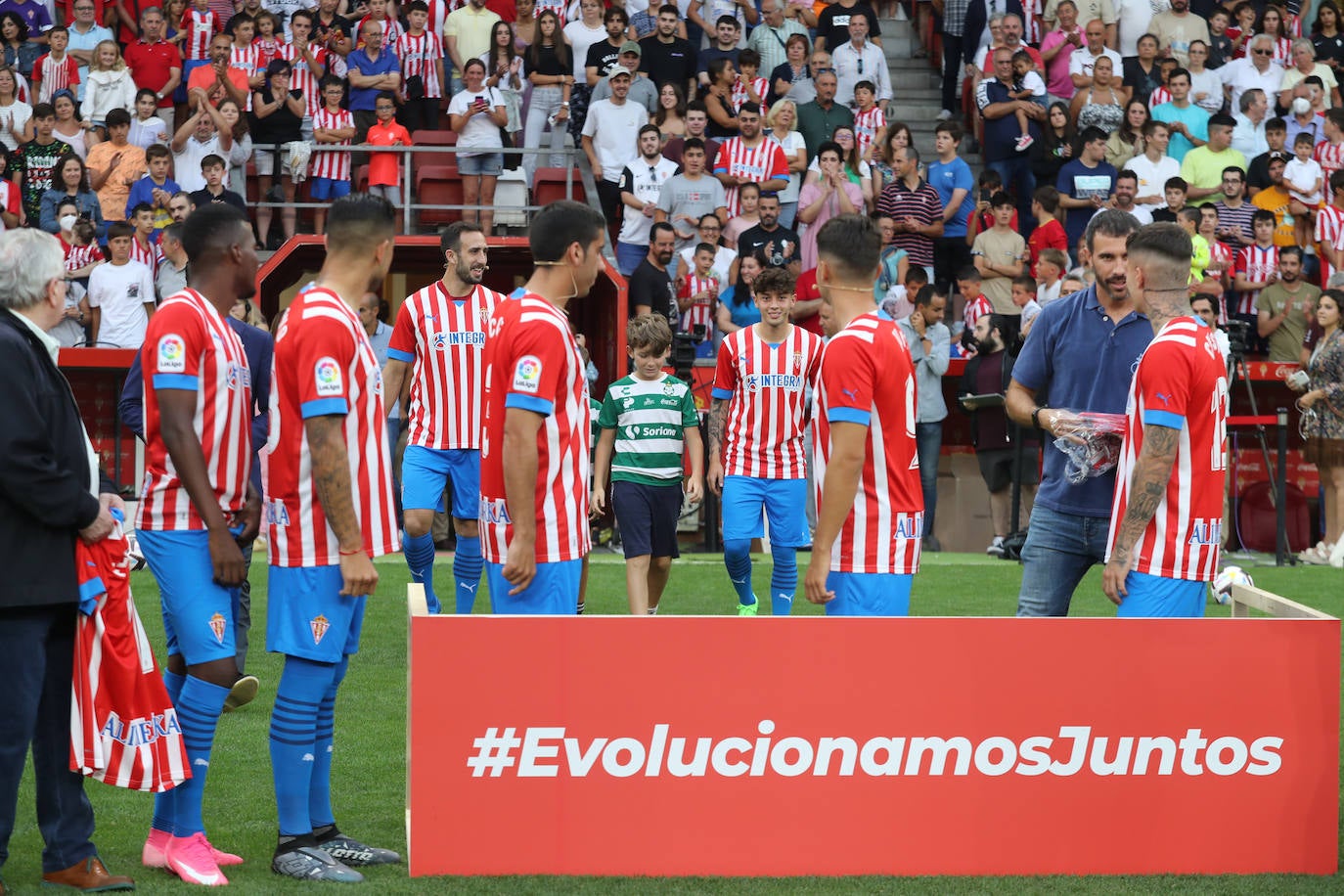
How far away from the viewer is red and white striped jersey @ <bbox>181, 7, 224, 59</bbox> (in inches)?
645

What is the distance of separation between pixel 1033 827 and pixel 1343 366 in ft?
31.6

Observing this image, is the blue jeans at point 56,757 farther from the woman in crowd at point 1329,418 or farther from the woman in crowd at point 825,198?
the woman in crowd at point 825,198

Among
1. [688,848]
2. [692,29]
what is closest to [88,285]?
[692,29]

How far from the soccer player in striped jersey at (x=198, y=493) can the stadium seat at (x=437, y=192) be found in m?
11.6

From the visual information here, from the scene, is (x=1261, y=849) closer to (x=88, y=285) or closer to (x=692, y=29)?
(x=88, y=285)

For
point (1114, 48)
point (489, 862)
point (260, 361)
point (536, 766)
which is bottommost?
point (489, 862)

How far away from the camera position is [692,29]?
17.7 m

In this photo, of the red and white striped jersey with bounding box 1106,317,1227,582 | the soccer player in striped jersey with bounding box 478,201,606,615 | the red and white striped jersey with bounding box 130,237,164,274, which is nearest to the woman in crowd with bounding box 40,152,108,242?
the red and white striped jersey with bounding box 130,237,164,274

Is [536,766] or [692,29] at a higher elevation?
[692,29]

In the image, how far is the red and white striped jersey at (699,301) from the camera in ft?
48.1

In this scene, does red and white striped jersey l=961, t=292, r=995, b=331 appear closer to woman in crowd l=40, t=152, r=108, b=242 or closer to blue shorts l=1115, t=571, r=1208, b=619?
woman in crowd l=40, t=152, r=108, b=242

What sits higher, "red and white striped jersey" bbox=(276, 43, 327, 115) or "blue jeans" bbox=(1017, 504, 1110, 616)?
"red and white striped jersey" bbox=(276, 43, 327, 115)

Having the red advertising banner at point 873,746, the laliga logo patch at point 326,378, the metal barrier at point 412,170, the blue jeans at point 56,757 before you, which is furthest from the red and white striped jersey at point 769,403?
the metal barrier at point 412,170

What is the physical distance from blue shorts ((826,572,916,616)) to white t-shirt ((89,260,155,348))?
10.2m
